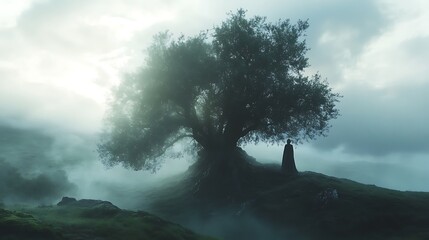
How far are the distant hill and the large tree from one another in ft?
86.3

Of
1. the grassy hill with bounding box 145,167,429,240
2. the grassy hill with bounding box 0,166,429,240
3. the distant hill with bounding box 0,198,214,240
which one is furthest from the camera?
the grassy hill with bounding box 145,167,429,240

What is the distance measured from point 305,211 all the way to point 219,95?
75.9 feet

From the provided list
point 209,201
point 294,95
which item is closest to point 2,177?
point 209,201

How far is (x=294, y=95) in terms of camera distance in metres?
71.6

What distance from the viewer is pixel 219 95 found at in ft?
242

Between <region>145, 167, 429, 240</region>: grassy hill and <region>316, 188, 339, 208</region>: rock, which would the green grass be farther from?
<region>316, 188, 339, 208</region>: rock

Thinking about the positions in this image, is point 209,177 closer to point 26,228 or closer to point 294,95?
point 294,95

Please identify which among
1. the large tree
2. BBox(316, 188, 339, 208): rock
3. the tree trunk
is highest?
the large tree

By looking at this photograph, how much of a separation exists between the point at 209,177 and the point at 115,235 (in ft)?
119

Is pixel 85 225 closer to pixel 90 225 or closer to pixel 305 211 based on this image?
pixel 90 225

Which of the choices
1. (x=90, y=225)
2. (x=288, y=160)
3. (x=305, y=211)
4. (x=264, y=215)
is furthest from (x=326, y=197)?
(x=90, y=225)

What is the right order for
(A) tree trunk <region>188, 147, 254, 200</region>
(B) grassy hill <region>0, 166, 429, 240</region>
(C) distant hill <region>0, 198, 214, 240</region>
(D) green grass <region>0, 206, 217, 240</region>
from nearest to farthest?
(C) distant hill <region>0, 198, 214, 240</region> < (D) green grass <region>0, 206, 217, 240</region> < (B) grassy hill <region>0, 166, 429, 240</region> < (A) tree trunk <region>188, 147, 254, 200</region>

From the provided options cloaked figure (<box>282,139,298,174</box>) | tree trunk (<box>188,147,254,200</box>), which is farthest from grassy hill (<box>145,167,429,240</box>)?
cloaked figure (<box>282,139,298,174</box>)

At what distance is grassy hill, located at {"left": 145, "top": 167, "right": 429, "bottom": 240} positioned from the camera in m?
54.2
